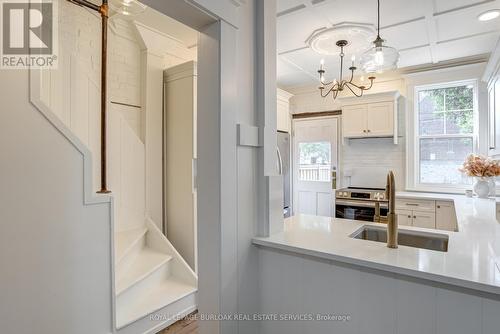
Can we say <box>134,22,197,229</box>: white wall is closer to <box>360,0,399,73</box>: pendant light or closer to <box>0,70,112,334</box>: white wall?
<box>0,70,112,334</box>: white wall

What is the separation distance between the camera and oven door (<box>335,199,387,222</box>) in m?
3.94

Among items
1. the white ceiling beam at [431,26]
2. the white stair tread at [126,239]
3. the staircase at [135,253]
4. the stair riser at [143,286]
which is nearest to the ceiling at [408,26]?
the white ceiling beam at [431,26]

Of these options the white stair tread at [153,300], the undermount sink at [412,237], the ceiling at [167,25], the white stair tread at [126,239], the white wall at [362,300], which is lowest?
the white stair tread at [153,300]

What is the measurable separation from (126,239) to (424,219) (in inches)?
146

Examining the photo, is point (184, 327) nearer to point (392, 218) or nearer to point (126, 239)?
point (126, 239)

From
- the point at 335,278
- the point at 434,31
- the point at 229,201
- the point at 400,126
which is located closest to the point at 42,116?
the point at 229,201

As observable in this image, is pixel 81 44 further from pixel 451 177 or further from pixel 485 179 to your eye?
pixel 451 177

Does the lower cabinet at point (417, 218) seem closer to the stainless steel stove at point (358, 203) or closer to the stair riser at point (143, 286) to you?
the stainless steel stove at point (358, 203)

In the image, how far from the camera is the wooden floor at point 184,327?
231 centimetres

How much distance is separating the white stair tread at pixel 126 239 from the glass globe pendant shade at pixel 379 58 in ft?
8.99

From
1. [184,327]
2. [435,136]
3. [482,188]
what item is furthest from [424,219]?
[184,327]

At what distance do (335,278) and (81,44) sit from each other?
3.00m

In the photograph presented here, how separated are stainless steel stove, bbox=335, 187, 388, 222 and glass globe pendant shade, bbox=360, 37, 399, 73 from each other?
2035mm

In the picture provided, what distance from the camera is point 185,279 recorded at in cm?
275
